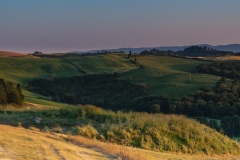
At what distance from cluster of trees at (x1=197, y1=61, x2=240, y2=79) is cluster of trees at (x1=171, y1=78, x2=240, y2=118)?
2439 centimetres

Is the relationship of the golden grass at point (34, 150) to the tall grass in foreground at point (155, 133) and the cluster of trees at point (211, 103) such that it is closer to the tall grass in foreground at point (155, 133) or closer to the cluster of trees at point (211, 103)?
the tall grass in foreground at point (155, 133)

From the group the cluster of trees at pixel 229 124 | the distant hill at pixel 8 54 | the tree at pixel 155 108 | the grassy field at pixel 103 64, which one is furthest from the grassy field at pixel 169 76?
the distant hill at pixel 8 54

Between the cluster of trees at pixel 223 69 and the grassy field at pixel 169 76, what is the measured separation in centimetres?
385

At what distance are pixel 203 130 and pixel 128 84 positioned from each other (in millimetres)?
A: 99251

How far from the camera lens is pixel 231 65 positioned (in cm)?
14075

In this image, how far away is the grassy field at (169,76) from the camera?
358ft

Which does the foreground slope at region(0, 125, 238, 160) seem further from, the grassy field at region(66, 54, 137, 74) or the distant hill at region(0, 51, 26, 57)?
the distant hill at region(0, 51, 26, 57)

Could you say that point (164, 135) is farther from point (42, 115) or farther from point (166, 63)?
point (166, 63)

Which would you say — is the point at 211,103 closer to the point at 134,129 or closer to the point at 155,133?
the point at 155,133

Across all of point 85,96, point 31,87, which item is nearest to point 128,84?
point 85,96


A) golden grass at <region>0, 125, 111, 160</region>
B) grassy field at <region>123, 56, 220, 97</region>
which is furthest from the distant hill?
golden grass at <region>0, 125, 111, 160</region>

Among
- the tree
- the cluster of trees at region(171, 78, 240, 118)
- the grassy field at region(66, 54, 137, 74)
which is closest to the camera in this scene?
the cluster of trees at region(171, 78, 240, 118)

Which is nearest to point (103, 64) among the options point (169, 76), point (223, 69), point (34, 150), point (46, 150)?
point (169, 76)

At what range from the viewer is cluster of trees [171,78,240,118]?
284ft
